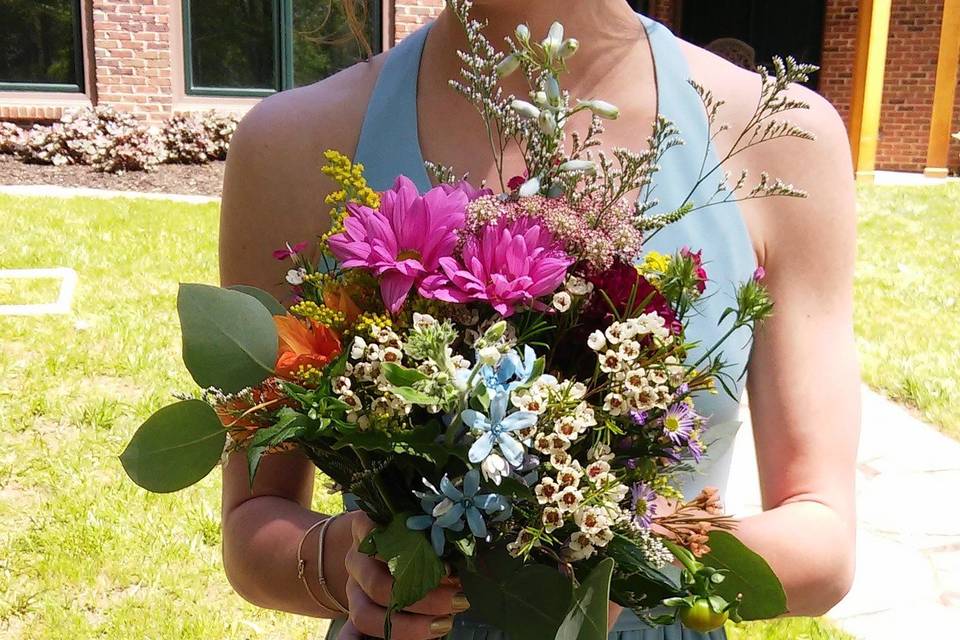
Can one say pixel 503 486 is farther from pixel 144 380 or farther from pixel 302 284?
pixel 144 380

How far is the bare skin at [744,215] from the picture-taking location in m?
1.50

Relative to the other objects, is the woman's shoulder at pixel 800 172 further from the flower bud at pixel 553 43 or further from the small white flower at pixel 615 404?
the small white flower at pixel 615 404

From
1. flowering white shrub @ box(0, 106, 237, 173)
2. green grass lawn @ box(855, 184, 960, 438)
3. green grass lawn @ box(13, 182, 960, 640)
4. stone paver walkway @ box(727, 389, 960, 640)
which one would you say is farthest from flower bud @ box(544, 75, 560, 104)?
flowering white shrub @ box(0, 106, 237, 173)

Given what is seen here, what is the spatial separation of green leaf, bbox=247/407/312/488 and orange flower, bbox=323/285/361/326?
0.11m

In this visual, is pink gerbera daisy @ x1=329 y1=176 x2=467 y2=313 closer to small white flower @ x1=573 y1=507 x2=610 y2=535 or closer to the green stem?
the green stem

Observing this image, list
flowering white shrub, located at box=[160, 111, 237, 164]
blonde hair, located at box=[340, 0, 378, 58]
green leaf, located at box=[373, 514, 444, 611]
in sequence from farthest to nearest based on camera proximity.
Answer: flowering white shrub, located at box=[160, 111, 237, 164]
blonde hair, located at box=[340, 0, 378, 58]
green leaf, located at box=[373, 514, 444, 611]

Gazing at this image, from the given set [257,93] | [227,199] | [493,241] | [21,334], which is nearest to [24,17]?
[257,93]

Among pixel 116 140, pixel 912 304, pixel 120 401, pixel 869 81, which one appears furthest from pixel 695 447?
pixel 869 81

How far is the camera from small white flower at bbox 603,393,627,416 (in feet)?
2.98

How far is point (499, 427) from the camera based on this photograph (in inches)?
34.6

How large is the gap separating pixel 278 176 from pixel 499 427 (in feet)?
2.69

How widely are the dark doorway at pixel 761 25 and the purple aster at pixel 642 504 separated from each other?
55.4ft

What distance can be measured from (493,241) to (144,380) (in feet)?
16.4

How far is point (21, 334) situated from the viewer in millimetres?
6082
